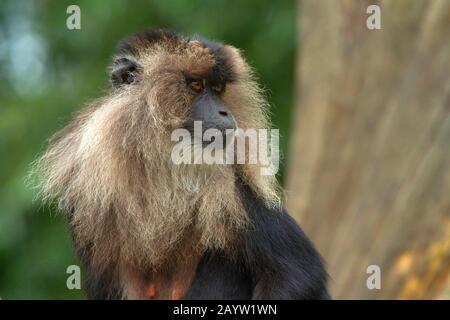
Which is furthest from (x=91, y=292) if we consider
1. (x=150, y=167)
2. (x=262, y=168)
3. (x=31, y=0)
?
(x=31, y=0)

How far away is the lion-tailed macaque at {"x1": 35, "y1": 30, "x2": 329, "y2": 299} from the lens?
6.44 m

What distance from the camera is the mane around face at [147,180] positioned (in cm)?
644

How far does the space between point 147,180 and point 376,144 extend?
4.89 metres

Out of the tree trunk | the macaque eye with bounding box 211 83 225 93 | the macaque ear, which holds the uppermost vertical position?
the macaque ear

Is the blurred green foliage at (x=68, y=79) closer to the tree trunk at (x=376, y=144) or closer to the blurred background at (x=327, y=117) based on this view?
the blurred background at (x=327, y=117)

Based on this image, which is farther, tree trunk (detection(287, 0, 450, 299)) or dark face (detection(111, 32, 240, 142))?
tree trunk (detection(287, 0, 450, 299))

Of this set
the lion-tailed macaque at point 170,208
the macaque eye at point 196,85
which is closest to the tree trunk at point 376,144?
the lion-tailed macaque at point 170,208

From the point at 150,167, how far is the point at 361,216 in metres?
4.85

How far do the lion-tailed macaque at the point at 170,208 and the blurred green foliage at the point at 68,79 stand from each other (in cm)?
592

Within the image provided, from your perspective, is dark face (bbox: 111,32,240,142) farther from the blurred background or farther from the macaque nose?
the blurred background

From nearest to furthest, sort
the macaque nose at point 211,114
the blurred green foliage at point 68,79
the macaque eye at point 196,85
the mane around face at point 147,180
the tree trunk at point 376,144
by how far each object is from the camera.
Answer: the mane around face at point 147,180, the macaque nose at point 211,114, the macaque eye at point 196,85, the tree trunk at point 376,144, the blurred green foliage at point 68,79

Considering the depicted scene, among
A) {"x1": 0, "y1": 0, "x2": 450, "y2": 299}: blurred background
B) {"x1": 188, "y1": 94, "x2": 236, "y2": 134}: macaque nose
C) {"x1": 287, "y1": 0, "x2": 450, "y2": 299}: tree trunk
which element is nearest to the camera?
{"x1": 188, "y1": 94, "x2": 236, "y2": 134}: macaque nose

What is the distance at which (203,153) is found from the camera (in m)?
6.58

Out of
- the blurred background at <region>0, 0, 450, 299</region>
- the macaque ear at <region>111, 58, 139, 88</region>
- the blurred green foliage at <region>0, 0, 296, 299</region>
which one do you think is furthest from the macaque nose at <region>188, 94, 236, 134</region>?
the blurred green foliage at <region>0, 0, 296, 299</region>
